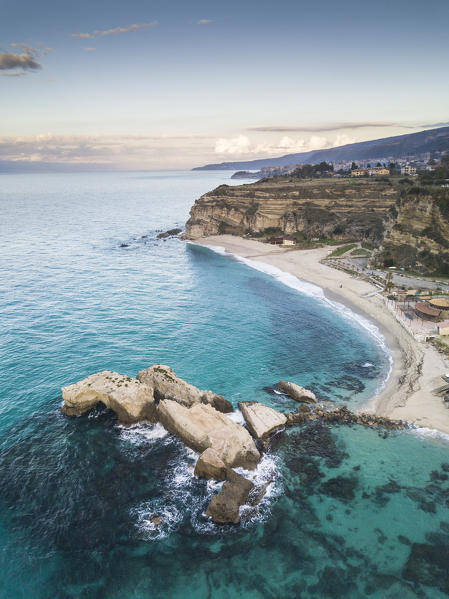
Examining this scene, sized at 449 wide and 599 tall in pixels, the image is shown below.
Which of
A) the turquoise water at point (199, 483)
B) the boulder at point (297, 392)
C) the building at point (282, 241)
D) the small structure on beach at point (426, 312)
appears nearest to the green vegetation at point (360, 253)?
the building at point (282, 241)

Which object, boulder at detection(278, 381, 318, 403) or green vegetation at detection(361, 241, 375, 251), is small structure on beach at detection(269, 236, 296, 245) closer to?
green vegetation at detection(361, 241, 375, 251)

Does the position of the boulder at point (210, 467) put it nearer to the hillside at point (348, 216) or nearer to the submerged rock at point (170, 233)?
the hillside at point (348, 216)

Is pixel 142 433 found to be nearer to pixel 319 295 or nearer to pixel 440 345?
pixel 440 345

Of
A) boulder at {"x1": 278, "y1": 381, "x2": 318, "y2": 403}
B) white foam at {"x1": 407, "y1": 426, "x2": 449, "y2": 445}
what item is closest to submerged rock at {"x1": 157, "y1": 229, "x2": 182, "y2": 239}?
boulder at {"x1": 278, "y1": 381, "x2": 318, "y2": 403}

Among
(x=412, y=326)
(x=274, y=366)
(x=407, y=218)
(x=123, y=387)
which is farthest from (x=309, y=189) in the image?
(x=123, y=387)

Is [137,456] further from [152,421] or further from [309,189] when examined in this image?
[309,189]
